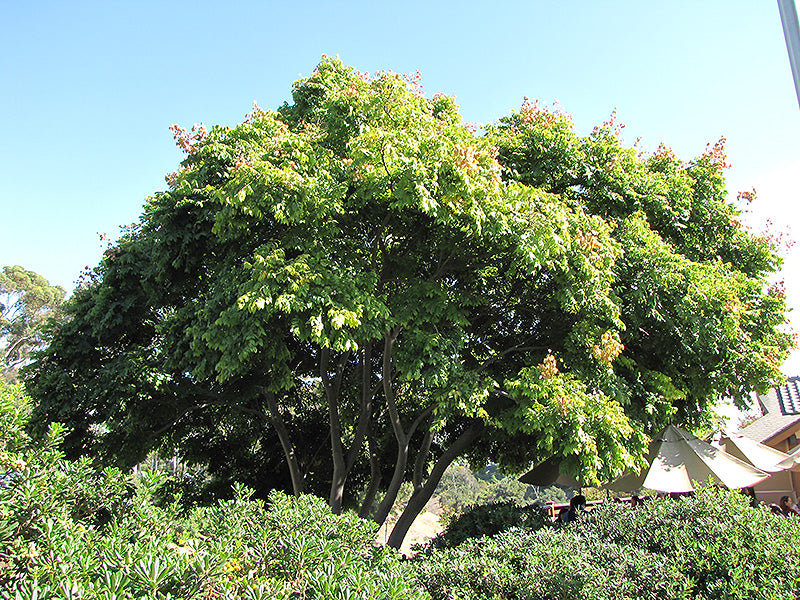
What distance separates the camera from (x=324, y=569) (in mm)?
3740

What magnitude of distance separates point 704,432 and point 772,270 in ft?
11.4

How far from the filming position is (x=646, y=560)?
5180 millimetres

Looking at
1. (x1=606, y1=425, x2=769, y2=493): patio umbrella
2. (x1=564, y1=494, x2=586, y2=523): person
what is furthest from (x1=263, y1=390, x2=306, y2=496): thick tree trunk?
(x1=606, y1=425, x2=769, y2=493): patio umbrella

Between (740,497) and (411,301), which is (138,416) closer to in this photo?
(411,301)

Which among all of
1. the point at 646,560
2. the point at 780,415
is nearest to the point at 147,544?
the point at 646,560

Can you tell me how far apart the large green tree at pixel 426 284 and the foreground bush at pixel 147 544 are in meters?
2.57

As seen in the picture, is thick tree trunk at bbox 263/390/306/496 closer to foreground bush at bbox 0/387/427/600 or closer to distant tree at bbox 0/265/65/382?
foreground bush at bbox 0/387/427/600

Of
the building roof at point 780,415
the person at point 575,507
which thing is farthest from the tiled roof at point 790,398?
the person at point 575,507

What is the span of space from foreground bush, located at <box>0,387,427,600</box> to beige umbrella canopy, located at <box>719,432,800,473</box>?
31.8ft

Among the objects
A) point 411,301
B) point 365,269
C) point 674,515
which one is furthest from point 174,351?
point 674,515

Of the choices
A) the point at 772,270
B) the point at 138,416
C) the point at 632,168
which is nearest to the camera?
the point at 138,416

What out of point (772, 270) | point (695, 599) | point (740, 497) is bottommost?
point (695, 599)

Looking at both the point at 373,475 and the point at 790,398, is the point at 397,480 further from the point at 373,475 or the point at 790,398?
the point at 790,398

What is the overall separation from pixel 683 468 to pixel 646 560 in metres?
5.00
